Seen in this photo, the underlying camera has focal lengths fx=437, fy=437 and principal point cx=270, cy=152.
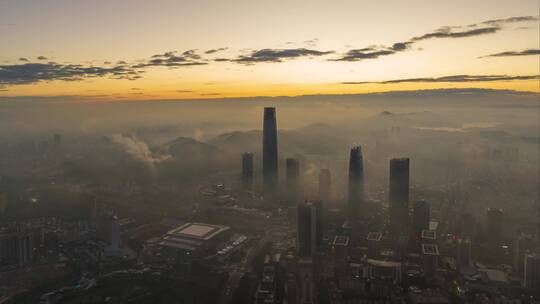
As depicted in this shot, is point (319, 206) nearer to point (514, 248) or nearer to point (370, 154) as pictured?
point (514, 248)

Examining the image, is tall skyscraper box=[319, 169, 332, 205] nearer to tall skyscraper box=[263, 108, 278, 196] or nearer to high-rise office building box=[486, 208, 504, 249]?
tall skyscraper box=[263, 108, 278, 196]

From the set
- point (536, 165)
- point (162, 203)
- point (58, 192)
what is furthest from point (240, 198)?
point (536, 165)

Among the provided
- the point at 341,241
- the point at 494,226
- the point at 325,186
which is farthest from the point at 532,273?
the point at 325,186

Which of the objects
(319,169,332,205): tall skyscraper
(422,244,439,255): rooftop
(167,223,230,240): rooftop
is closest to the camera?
(422,244,439,255): rooftop

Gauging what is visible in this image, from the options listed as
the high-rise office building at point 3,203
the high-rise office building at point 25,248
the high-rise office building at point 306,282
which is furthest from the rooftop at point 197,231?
the high-rise office building at point 3,203

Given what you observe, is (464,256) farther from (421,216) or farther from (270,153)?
(270,153)

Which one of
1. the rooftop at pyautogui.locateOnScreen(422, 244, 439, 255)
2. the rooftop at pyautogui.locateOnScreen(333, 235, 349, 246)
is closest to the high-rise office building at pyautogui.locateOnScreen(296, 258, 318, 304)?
the rooftop at pyautogui.locateOnScreen(333, 235, 349, 246)
